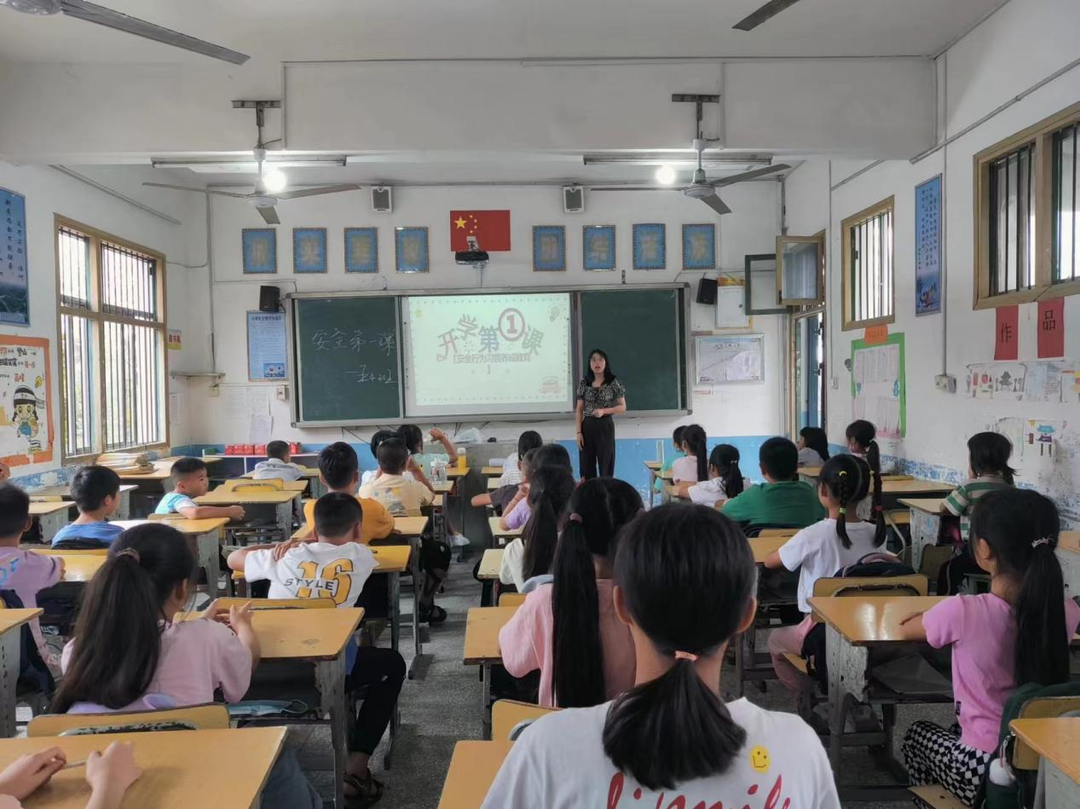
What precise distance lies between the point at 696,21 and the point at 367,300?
14.2ft

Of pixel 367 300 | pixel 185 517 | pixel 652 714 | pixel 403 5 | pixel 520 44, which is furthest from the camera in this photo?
pixel 367 300

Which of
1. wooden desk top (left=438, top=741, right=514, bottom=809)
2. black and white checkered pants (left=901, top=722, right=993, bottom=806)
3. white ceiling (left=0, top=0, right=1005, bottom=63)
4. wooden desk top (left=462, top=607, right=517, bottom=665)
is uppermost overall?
white ceiling (left=0, top=0, right=1005, bottom=63)

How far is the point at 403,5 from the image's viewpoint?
4.41 meters

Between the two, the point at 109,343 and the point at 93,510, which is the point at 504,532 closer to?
the point at 93,510

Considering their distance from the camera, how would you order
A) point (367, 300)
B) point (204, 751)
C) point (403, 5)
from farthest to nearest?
point (367, 300), point (403, 5), point (204, 751)

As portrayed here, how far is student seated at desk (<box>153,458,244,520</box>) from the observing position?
4105mm

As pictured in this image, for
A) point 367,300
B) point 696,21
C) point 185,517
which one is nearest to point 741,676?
point 185,517

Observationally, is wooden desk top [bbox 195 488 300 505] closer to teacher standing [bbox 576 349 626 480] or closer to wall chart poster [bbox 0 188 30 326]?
wall chart poster [bbox 0 188 30 326]

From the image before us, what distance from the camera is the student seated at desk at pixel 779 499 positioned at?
3514mm

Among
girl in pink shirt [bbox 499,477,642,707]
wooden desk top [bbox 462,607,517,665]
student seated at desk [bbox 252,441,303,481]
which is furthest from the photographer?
student seated at desk [bbox 252,441,303,481]

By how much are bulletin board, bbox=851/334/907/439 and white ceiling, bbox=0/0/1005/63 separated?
6.70 feet

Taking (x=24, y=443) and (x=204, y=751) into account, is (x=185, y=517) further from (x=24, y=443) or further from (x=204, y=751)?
(x=204, y=751)

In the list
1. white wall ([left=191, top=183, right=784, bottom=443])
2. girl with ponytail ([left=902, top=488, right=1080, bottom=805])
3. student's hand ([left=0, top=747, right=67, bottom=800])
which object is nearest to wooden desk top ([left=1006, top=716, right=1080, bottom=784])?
girl with ponytail ([left=902, top=488, right=1080, bottom=805])

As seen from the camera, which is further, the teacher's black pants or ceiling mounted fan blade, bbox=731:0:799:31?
the teacher's black pants
